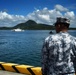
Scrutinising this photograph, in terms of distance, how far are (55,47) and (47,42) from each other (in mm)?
156

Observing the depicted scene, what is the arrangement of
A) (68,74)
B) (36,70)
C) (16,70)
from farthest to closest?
(16,70)
(36,70)
(68,74)

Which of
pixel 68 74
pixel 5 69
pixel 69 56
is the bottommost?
pixel 5 69

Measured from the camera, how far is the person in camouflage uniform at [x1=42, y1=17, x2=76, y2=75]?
13.3ft

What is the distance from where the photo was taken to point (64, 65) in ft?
13.3

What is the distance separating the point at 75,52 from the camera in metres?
4.09

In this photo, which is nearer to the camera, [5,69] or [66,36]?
[66,36]

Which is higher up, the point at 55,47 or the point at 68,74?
the point at 55,47

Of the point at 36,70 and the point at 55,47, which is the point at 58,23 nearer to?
the point at 55,47

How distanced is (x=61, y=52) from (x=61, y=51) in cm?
2

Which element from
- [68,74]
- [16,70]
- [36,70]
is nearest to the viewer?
[68,74]

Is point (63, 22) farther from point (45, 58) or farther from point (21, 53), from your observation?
point (21, 53)

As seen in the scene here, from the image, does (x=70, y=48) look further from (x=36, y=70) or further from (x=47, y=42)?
(x=36, y=70)


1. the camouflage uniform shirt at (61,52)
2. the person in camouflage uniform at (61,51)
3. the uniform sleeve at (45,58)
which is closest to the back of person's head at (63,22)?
the person in camouflage uniform at (61,51)

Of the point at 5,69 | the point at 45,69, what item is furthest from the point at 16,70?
the point at 45,69
